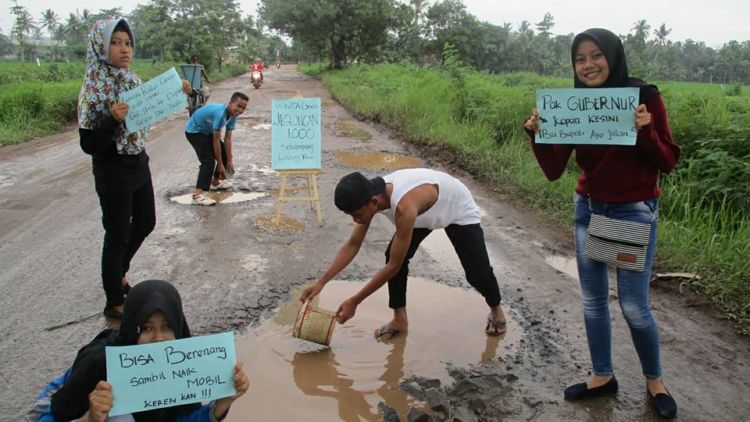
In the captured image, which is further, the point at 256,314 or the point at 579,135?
the point at 256,314

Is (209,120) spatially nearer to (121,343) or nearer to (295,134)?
(295,134)


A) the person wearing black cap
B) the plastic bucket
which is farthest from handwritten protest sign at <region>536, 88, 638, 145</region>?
the plastic bucket

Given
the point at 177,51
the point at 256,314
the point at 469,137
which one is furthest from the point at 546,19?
the point at 256,314

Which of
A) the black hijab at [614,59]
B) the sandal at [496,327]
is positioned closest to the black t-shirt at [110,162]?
the sandal at [496,327]

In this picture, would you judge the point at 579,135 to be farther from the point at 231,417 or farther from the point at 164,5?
the point at 164,5

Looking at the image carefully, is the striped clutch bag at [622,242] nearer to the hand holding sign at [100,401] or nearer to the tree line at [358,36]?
the hand holding sign at [100,401]

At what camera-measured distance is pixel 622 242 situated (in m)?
2.61

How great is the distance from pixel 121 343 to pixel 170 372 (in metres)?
0.25

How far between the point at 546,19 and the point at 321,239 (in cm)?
9153

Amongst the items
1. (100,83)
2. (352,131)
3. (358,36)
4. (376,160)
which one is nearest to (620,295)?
(100,83)

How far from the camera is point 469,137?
9.48 m

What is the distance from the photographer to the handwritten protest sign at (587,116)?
97.1 inches

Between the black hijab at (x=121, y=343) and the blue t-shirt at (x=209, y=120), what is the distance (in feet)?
15.5

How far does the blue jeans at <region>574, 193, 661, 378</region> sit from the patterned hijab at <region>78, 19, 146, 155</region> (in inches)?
109
